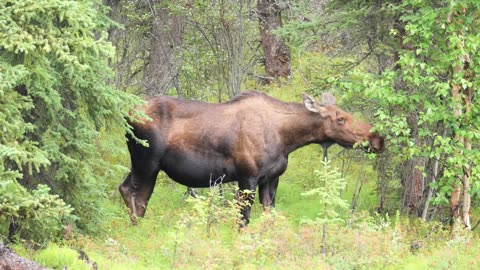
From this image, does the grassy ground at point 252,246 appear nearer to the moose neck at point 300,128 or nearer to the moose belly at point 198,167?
the moose belly at point 198,167

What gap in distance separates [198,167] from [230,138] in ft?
2.54

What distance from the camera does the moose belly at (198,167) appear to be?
14266 mm

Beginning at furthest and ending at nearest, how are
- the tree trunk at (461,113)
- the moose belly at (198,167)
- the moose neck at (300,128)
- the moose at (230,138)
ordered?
the moose neck at (300,128)
the moose belly at (198,167)
the moose at (230,138)
the tree trunk at (461,113)

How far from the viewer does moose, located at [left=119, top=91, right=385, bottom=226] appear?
46.3 ft

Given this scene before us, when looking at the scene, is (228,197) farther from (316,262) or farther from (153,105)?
(316,262)

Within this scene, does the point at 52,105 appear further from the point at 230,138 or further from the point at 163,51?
the point at 163,51

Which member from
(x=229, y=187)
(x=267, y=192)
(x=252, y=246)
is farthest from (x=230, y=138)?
(x=252, y=246)

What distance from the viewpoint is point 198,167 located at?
1434cm

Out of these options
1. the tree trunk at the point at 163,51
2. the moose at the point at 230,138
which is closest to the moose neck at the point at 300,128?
the moose at the point at 230,138

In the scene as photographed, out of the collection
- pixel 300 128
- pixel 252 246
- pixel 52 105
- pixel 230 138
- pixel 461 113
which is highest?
pixel 461 113

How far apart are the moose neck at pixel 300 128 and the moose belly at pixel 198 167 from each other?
116 cm

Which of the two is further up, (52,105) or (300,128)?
(52,105)

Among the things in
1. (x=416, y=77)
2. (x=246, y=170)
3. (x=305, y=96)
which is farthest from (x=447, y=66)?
(x=246, y=170)

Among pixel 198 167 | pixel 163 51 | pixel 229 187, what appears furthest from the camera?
pixel 163 51
